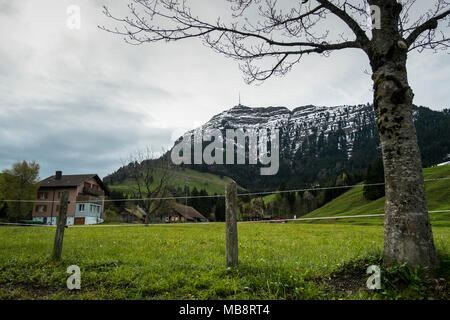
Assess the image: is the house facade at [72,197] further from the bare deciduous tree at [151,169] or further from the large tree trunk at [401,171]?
the large tree trunk at [401,171]

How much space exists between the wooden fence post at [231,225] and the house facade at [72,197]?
221 feet

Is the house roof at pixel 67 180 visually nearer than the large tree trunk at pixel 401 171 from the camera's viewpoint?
No

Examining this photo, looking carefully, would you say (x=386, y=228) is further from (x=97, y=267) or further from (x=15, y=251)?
(x=15, y=251)

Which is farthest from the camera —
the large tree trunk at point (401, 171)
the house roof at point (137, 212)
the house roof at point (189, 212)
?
the house roof at point (189, 212)

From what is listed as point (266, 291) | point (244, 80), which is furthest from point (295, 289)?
point (244, 80)

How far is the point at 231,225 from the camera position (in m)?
5.96

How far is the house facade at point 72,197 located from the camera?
6631 cm

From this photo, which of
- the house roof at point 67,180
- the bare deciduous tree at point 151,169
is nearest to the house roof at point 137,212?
the house roof at point 67,180

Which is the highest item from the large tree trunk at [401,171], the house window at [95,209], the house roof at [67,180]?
the house roof at [67,180]

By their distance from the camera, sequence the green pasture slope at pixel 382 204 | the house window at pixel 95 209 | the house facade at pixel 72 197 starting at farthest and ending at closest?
the house window at pixel 95 209 < the house facade at pixel 72 197 < the green pasture slope at pixel 382 204

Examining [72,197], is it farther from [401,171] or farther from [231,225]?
[401,171]

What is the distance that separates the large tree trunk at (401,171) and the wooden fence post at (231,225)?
109 inches

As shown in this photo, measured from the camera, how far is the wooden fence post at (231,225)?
5883 mm

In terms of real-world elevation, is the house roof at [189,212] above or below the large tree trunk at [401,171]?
below
